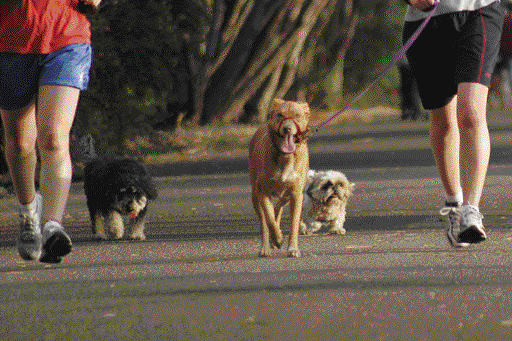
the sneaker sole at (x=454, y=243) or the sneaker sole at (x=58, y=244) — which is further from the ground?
the sneaker sole at (x=58, y=244)

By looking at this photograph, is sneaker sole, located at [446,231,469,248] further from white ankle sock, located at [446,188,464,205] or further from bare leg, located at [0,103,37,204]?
bare leg, located at [0,103,37,204]

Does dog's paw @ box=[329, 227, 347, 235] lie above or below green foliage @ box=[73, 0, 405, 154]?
above

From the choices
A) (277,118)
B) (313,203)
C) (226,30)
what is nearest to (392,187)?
(313,203)

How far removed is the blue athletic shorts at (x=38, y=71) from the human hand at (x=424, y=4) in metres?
2.10

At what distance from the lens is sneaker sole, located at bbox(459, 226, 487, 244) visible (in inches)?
289

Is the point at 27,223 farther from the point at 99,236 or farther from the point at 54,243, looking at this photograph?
the point at 99,236

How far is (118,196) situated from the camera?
8859mm

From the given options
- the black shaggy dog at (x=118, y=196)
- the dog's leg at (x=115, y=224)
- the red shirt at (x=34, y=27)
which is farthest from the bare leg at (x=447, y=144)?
the red shirt at (x=34, y=27)

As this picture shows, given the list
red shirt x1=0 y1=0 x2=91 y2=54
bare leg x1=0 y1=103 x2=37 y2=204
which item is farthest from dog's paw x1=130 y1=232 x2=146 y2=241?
red shirt x1=0 y1=0 x2=91 y2=54

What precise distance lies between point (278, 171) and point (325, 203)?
1706 millimetres

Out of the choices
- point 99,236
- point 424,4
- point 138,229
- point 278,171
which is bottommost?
point 99,236

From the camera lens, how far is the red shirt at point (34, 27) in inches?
282

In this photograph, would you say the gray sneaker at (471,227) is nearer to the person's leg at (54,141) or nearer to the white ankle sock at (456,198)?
the white ankle sock at (456,198)

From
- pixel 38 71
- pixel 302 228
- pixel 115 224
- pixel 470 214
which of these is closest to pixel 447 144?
pixel 470 214
